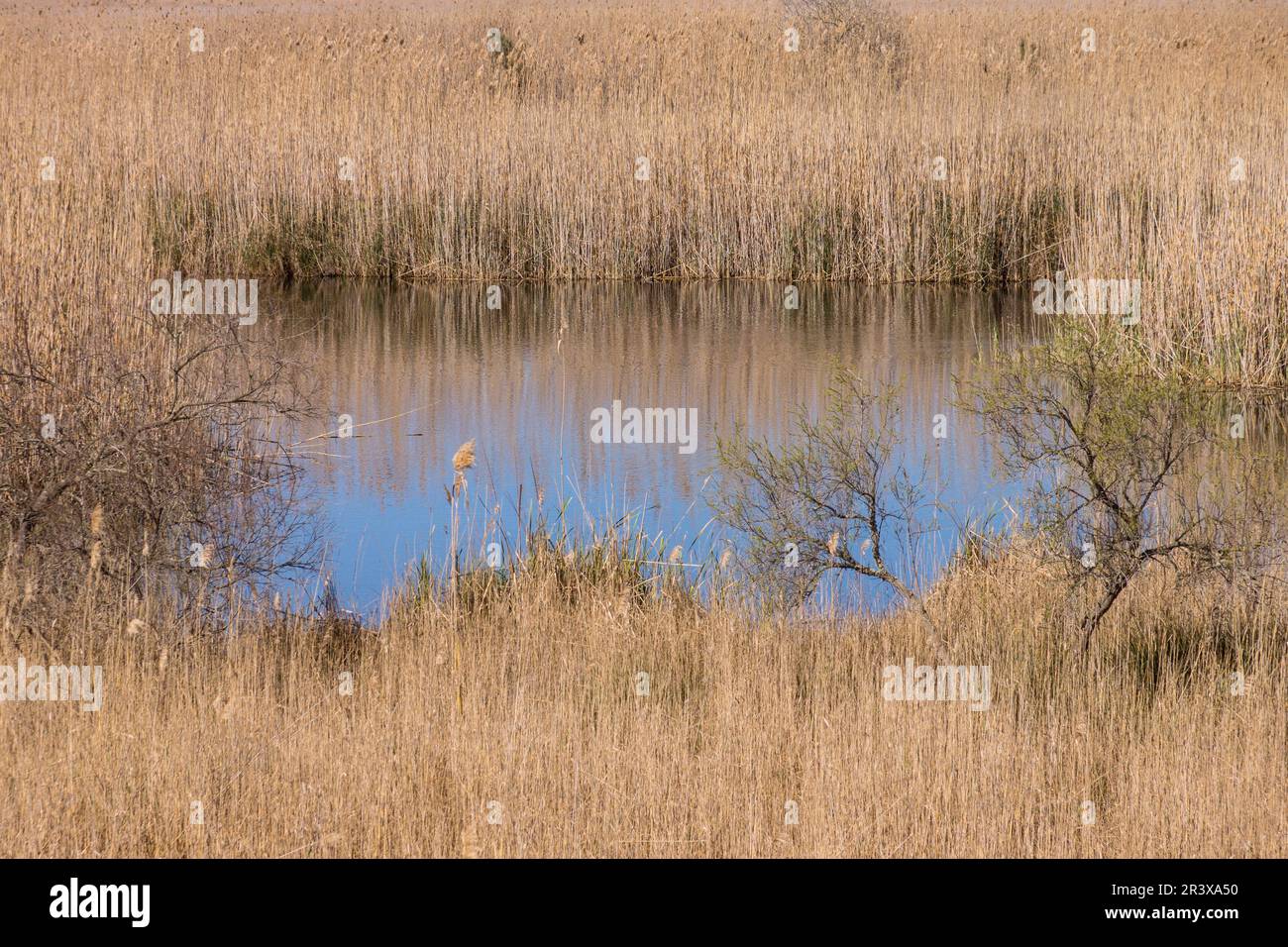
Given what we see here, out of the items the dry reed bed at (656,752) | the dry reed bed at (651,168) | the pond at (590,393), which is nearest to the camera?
the dry reed bed at (656,752)

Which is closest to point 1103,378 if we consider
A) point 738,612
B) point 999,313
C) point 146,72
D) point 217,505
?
point 738,612

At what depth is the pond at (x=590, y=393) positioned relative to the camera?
21.9 feet

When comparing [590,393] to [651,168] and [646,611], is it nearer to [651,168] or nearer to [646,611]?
[646,611]

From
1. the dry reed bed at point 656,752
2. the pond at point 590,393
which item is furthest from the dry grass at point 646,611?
the pond at point 590,393

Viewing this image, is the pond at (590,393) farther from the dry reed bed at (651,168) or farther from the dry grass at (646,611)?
the dry grass at (646,611)

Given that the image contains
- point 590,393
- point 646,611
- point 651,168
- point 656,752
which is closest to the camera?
point 656,752

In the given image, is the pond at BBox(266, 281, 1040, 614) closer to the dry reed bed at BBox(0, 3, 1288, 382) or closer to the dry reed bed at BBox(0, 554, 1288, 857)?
the dry reed bed at BBox(0, 3, 1288, 382)

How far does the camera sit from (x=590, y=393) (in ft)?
29.6

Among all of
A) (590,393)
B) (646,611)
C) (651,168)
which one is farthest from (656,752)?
(651,168)

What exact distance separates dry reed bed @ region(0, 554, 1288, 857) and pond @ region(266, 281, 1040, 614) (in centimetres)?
103

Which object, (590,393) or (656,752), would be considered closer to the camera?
(656,752)

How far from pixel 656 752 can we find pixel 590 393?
5.12 m

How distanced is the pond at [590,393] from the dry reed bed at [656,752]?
1.03m
